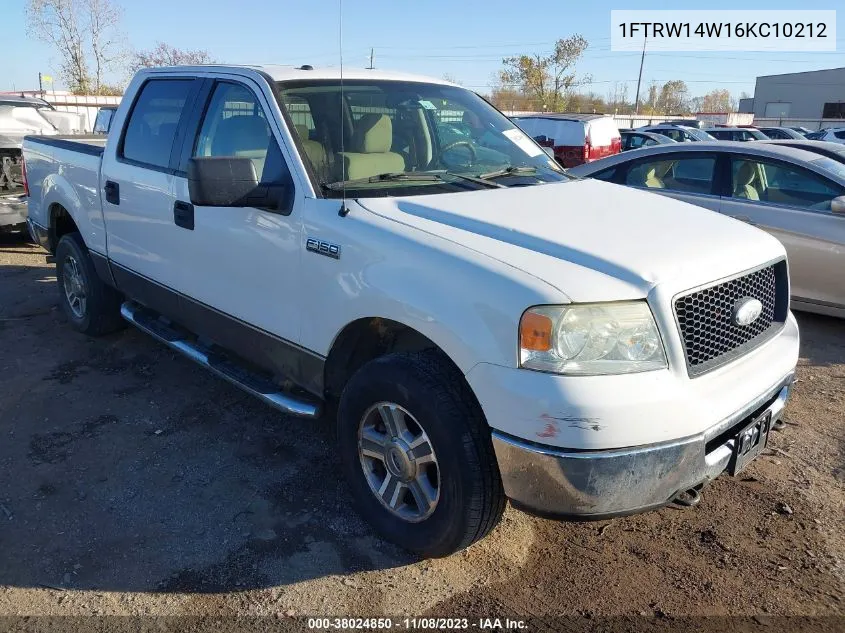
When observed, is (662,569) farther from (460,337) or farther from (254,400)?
(254,400)

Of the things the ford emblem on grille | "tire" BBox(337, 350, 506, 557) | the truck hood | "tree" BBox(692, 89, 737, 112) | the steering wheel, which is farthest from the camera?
"tree" BBox(692, 89, 737, 112)

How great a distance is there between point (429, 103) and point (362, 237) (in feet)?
4.66

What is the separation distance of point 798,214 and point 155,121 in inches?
203

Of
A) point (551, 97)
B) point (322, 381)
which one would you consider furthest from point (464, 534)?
point (551, 97)

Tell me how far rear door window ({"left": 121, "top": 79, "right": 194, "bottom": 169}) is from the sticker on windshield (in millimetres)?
1913

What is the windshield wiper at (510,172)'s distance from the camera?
11.6 ft

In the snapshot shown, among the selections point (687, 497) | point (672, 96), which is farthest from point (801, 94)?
point (687, 497)

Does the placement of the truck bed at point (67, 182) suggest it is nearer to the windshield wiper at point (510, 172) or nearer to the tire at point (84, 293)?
the tire at point (84, 293)

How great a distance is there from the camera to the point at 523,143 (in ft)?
13.4

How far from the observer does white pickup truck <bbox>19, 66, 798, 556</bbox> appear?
90.8 inches

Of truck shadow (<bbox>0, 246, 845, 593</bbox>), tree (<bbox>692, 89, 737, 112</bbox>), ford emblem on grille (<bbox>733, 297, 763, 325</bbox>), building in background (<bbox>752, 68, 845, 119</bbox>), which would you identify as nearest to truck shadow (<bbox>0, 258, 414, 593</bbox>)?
truck shadow (<bbox>0, 246, 845, 593</bbox>)

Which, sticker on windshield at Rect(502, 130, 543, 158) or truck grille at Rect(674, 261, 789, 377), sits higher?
sticker on windshield at Rect(502, 130, 543, 158)

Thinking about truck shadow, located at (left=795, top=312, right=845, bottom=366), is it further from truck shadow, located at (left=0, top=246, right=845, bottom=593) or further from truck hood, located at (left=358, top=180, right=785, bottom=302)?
truck hood, located at (left=358, top=180, right=785, bottom=302)

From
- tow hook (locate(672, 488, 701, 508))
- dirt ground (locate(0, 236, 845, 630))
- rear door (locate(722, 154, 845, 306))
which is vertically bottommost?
dirt ground (locate(0, 236, 845, 630))
